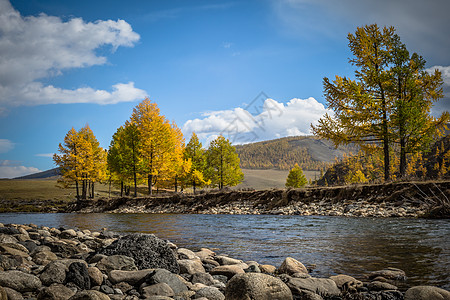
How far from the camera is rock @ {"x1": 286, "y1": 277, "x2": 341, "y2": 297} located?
3981mm

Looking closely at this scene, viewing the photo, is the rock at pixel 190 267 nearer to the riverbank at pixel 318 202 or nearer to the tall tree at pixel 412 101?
the riverbank at pixel 318 202

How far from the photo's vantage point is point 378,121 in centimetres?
1858

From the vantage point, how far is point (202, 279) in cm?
454

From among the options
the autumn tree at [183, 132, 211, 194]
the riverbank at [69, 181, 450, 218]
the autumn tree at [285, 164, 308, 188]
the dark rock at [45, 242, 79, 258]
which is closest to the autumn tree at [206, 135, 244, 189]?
the autumn tree at [183, 132, 211, 194]

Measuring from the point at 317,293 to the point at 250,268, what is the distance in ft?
4.48

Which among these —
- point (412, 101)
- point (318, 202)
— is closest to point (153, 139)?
point (318, 202)

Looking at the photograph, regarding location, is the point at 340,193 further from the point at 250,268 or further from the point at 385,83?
the point at 250,268

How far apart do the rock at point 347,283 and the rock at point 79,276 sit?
3.49 meters

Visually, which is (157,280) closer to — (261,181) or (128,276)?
(128,276)

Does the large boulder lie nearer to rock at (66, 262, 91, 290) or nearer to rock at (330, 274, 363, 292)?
rock at (66, 262, 91, 290)

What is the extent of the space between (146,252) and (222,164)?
3588 centimetres

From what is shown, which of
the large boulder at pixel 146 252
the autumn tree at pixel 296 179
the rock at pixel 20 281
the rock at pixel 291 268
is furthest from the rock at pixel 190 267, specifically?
the autumn tree at pixel 296 179

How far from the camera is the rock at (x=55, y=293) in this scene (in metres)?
3.38

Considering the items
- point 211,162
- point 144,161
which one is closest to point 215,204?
point 144,161
